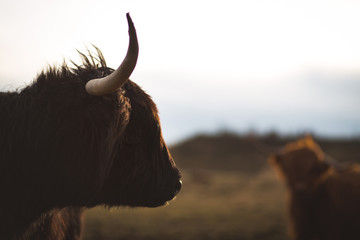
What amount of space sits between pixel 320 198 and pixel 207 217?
482 centimetres

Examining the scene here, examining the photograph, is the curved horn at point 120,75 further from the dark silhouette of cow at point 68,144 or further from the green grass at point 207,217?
the green grass at point 207,217

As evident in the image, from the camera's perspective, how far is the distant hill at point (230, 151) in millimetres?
27797

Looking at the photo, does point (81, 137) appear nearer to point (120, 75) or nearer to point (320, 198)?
point (120, 75)

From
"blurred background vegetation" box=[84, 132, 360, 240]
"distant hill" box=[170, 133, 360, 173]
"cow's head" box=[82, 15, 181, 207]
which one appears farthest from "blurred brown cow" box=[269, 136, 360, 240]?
"distant hill" box=[170, 133, 360, 173]

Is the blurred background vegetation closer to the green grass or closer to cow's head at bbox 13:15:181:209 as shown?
the green grass

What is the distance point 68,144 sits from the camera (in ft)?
6.61

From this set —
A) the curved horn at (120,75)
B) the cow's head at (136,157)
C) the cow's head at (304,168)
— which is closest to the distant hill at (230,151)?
the cow's head at (304,168)

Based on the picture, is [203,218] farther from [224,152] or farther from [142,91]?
[224,152]

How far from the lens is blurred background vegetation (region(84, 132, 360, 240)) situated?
9.41m

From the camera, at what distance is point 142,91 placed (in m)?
2.39

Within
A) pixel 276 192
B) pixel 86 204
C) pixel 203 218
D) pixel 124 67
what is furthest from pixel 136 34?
pixel 276 192

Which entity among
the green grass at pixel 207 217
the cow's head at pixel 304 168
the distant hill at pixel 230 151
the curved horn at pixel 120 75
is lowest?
the green grass at pixel 207 217

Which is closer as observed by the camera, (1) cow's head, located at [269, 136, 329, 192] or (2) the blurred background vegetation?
(1) cow's head, located at [269, 136, 329, 192]

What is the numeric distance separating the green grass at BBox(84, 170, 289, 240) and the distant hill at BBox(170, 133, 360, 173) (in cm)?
921
